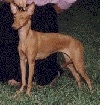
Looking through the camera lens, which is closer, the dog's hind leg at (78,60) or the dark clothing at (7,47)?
the dog's hind leg at (78,60)

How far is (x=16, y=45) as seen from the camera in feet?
21.5

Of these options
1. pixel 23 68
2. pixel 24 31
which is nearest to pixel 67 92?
pixel 23 68

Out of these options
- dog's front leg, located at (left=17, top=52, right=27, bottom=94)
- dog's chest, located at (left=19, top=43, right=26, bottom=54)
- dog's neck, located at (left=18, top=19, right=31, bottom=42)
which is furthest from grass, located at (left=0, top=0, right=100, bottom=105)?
dog's neck, located at (left=18, top=19, right=31, bottom=42)

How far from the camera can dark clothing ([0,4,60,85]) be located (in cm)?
646

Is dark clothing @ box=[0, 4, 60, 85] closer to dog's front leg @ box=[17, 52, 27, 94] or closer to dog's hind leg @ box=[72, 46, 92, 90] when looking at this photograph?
dog's front leg @ box=[17, 52, 27, 94]

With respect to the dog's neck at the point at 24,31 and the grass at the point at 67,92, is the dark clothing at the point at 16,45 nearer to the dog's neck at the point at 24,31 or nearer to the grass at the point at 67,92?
the grass at the point at 67,92

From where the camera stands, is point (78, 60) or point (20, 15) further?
point (78, 60)

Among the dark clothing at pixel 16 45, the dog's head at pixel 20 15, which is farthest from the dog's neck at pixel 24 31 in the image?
the dark clothing at pixel 16 45

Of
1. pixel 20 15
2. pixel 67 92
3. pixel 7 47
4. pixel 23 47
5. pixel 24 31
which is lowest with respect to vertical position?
pixel 67 92

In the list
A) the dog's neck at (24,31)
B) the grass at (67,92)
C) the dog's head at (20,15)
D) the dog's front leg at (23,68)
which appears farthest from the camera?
the dog's front leg at (23,68)

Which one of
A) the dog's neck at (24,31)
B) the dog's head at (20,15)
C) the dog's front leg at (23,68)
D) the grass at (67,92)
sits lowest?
the grass at (67,92)

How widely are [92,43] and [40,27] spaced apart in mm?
3473

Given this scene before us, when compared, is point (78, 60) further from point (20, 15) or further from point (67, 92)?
point (20, 15)

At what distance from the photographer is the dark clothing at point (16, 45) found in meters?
6.46
